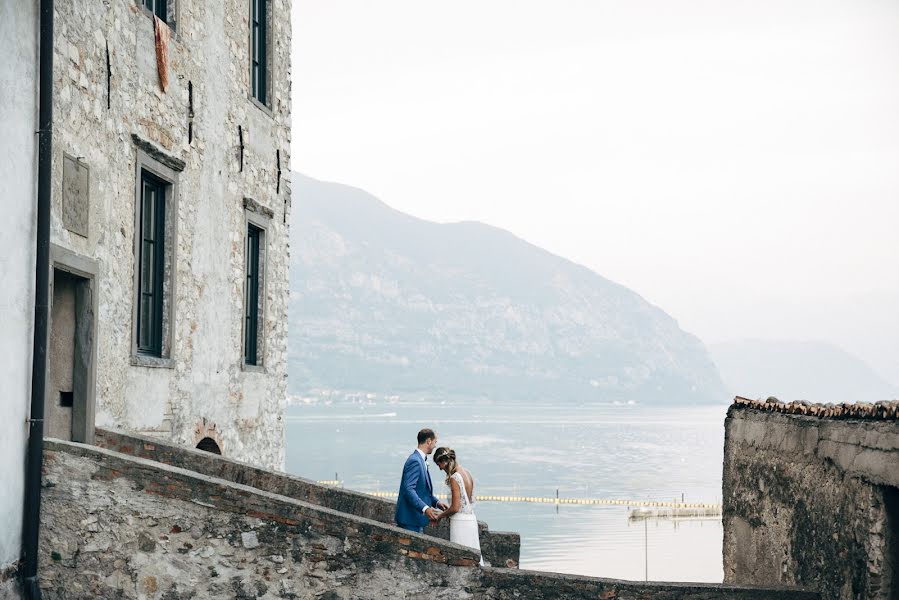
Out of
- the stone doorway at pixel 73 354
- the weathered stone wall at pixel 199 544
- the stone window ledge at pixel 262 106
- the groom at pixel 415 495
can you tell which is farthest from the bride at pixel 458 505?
the stone window ledge at pixel 262 106

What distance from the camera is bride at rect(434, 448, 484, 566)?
33.9 ft

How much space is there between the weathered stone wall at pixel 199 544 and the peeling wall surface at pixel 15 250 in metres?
0.31

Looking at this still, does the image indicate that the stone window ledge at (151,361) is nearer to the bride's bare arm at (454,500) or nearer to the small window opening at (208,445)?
the small window opening at (208,445)

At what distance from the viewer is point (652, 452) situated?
529 feet

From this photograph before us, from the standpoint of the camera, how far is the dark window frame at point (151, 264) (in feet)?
38.6

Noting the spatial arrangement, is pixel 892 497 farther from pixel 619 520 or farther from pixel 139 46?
pixel 619 520

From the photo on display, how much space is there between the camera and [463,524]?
10.4 m

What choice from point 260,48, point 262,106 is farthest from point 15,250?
point 260,48

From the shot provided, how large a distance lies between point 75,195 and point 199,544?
10.8ft

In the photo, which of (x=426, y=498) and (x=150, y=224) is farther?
(x=150, y=224)

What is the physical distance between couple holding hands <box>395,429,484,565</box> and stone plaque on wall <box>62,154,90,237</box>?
344 centimetres

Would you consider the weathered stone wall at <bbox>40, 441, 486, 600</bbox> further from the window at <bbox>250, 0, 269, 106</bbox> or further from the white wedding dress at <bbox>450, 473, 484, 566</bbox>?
the window at <bbox>250, 0, 269, 106</bbox>

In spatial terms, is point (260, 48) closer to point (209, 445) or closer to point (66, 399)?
point (209, 445)

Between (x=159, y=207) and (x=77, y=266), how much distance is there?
104 inches
